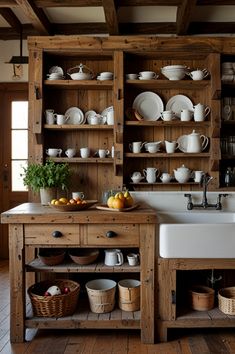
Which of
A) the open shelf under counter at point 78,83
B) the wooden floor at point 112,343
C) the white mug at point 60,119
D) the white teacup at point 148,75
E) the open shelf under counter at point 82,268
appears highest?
the white teacup at point 148,75

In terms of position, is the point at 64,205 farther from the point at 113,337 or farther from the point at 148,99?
the point at 148,99

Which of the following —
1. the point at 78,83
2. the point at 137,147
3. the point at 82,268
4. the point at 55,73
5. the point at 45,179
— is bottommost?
the point at 82,268

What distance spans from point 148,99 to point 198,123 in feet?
1.68

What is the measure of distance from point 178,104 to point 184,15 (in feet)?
2.48

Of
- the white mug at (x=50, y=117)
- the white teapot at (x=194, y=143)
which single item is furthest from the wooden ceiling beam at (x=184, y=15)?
the white mug at (x=50, y=117)

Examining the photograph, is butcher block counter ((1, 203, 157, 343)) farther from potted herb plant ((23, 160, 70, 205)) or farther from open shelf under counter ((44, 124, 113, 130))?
open shelf under counter ((44, 124, 113, 130))

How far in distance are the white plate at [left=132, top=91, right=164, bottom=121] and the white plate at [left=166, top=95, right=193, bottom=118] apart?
10 cm

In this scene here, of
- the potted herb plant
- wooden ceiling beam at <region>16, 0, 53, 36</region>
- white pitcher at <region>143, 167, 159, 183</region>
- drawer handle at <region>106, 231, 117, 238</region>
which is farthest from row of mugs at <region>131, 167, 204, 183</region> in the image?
wooden ceiling beam at <region>16, 0, 53, 36</region>

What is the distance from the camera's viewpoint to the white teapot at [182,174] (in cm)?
307

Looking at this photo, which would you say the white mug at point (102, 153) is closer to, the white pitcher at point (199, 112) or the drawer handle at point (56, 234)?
the white pitcher at point (199, 112)

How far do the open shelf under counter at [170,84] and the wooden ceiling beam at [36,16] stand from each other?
0.99m

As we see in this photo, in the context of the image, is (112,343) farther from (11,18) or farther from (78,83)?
(11,18)

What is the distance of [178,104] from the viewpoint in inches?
126

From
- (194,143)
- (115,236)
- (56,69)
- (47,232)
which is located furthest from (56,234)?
(56,69)
